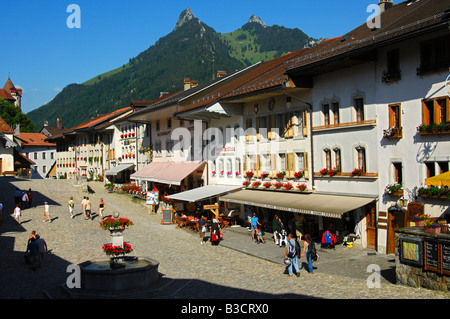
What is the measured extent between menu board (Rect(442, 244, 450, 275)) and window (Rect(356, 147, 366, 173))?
8618 mm

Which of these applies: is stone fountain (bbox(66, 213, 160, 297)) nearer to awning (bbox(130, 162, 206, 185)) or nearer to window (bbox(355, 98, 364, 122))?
window (bbox(355, 98, 364, 122))

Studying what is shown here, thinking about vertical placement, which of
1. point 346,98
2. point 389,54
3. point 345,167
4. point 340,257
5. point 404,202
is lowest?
point 340,257

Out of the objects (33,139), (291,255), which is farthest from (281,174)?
(33,139)

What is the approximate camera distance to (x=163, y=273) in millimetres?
17859

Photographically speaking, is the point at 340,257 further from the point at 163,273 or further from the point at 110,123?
the point at 110,123

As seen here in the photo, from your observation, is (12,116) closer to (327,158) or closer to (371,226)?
(327,158)

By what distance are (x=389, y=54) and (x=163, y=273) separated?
43.7 ft

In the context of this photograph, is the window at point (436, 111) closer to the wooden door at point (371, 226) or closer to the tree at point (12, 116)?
the wooden door at point (371, 226)

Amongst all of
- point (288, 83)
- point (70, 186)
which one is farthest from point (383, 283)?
point (70, 186)

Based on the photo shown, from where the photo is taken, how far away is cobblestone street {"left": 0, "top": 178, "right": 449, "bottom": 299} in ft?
48.5

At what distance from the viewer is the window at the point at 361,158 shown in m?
22.0

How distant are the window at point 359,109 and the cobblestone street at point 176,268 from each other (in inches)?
255

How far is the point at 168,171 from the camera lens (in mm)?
40719

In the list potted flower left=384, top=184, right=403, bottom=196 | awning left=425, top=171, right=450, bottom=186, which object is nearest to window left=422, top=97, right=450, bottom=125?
awning left=425, top=171, right=450, bottom=186
